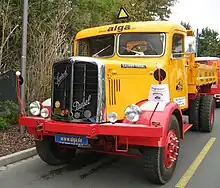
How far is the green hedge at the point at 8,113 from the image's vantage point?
798 cm

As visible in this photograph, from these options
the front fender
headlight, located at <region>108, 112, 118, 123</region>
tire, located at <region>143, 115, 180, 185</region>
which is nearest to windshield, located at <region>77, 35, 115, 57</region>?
the front fender

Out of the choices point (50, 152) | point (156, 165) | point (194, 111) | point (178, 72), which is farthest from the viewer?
point (194, 111)

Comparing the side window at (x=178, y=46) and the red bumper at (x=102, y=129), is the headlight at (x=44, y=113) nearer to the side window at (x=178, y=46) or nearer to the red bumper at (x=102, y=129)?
the red bumper at (x=102, y=129)

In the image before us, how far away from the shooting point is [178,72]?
6.64m

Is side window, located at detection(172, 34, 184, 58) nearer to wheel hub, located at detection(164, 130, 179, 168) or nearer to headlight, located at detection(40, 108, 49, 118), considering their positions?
wheel hub, located at detection(164, 130, 179, 168)

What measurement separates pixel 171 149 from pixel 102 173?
→ 1203 mm

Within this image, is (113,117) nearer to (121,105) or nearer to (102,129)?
(102,129)

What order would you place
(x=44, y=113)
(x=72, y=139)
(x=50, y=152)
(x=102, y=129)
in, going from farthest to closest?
(x=50, y=152) → (x=44, y=113) → (x=72, y=139) → (x=102, y=129)

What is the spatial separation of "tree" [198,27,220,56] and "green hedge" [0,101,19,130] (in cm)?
4785

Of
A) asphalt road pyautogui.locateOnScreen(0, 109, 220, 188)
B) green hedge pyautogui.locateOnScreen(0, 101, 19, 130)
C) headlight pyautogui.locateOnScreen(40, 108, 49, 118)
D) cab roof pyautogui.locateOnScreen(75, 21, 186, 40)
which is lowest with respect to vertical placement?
asphalt road pyautogui.locateOnScreen(0, 109, 220, 188)

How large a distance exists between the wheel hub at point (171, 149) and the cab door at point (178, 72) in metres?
1.06

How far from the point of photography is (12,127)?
8.07 meters

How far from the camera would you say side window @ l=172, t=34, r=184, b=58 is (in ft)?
21.3

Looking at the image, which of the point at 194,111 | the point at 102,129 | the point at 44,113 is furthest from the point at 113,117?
the point at 194,111
